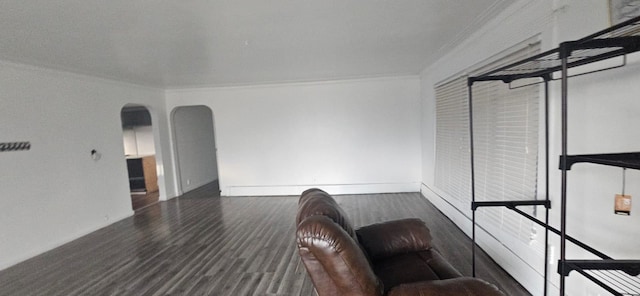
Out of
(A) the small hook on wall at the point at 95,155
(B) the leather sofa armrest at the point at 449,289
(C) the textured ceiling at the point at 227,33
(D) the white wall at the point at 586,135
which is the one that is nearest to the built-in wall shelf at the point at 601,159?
(D) the white wall at the point at 586,135

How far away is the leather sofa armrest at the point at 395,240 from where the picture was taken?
2.20 m

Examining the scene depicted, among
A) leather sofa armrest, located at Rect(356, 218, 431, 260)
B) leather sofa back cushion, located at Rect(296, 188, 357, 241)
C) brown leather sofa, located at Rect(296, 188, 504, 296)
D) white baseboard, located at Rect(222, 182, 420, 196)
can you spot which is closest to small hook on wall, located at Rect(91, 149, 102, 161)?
white baseboard, located at Rect(222, 182, 420, 196)

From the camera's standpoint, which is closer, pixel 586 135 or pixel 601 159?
pixel 601 159

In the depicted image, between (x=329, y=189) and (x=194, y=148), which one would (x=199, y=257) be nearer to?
(x=329, y=189)

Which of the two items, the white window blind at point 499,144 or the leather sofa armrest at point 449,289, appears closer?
the leather sofa armrest at point 449,289

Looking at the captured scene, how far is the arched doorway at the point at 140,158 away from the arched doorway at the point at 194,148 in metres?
0.83

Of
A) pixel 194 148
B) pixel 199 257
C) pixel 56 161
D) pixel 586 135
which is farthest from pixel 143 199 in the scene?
pixel 586 135

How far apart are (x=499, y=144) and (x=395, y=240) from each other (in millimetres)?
1574

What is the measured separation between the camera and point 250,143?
6285 millimetres

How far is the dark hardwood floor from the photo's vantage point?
2.76 metres

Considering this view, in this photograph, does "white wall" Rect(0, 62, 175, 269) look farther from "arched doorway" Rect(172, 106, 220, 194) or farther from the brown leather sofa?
the brown leather sofa

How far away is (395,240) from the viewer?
2.23 meters

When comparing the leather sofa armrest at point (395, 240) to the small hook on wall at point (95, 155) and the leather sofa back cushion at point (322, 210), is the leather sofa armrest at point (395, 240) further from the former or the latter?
the small hook on wall at point (95, 155)

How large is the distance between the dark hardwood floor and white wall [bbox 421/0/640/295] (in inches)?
21.7
